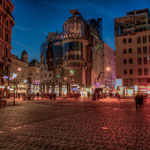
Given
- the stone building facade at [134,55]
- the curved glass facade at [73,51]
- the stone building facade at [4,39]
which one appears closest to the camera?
the stone building facade at [4,39]

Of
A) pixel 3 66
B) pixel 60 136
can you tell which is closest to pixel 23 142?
pixel 60 136

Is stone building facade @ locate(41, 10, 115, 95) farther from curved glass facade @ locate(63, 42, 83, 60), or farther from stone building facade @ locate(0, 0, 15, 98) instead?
stone building facade @ locate(0, 0, 15, 98)

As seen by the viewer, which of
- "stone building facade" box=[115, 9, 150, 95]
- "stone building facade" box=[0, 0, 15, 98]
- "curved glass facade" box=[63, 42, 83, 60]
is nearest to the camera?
"stone building facade" box=[0, 0, 15, 98]

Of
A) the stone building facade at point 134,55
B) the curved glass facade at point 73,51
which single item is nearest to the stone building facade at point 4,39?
the curved glass facade at point 73,51

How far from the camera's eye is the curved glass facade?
71.7 m

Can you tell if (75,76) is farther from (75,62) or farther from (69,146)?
(69,146)

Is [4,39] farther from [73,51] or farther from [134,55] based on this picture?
[134,55]

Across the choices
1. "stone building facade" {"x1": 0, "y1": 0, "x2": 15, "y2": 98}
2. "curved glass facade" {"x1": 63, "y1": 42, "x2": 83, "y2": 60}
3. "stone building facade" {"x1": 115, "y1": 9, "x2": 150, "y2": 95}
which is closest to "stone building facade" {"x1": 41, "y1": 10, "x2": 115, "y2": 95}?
"curved glass facade" {"x1": 63, "y1": 42, "x2": 83, "y2": 60}

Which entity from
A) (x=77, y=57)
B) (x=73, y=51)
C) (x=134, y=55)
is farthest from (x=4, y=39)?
(x=134, y=55)

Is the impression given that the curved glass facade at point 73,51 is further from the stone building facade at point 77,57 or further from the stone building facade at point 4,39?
the stone building facade at point 4,39

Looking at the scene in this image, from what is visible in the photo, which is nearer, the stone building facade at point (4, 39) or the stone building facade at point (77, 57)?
the stone building facade at point (4, 39)

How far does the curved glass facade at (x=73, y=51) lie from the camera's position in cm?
7169

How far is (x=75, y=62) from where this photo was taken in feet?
236

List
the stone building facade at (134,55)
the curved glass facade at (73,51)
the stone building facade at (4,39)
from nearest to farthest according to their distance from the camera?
the stone building facade at (4,39) → the stone building facade at (134,55) → the curved glass facade at (73,51)
